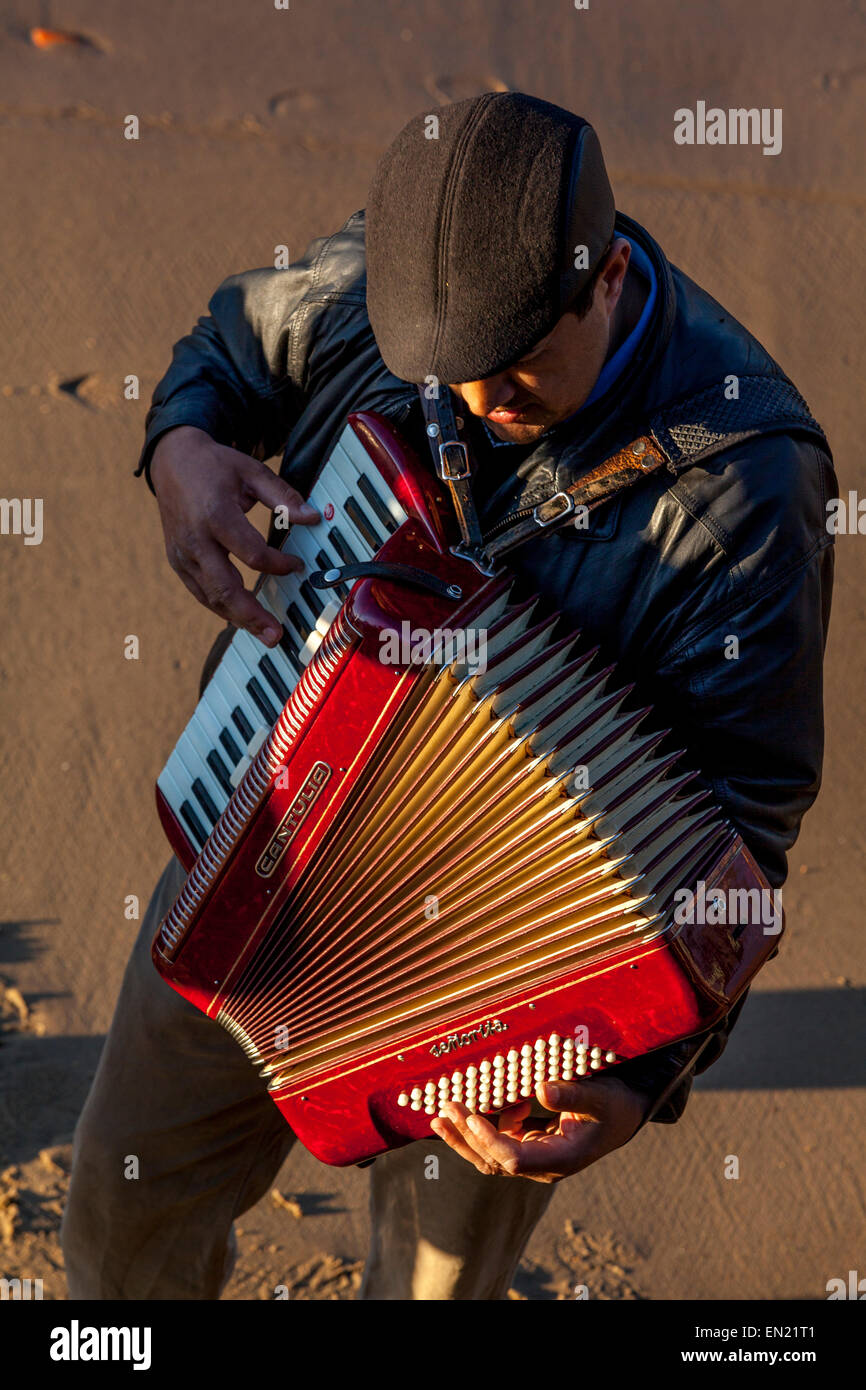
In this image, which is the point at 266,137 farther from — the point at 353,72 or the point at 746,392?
the point at 746,392

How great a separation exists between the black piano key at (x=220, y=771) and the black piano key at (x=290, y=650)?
15 centimetres

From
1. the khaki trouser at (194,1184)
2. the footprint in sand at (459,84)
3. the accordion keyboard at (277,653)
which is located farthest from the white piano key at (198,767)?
the footprint in sand at (459,84)

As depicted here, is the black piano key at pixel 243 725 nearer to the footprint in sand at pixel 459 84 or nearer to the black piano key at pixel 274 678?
the black piano key at pixel 274 678

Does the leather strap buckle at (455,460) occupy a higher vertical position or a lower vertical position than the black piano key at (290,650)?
higher

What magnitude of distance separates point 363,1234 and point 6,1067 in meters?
0.77

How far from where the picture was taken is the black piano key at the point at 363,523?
1.63 metres

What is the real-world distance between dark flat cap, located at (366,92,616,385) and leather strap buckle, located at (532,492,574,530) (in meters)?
0.20

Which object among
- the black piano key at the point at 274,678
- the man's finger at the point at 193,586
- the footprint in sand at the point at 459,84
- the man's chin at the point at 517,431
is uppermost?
the footprint in sand at the point at 459,84

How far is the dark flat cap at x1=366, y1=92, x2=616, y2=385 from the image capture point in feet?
4.39

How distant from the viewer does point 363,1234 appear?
102 inches

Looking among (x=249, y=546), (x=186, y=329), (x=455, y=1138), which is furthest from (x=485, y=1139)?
(x=186, y=329)

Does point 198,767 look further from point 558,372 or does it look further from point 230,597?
point 558,372

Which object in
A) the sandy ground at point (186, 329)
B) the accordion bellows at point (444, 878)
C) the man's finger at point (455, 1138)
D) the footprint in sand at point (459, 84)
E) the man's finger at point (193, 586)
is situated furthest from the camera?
the footprint in sand at point (459, 84)
